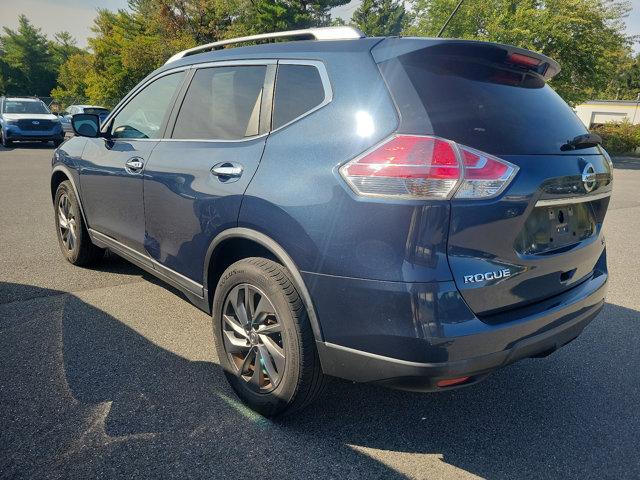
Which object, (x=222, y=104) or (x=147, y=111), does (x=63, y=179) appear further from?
(x=222, y=104)

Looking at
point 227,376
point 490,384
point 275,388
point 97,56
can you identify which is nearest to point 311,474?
point 275,388

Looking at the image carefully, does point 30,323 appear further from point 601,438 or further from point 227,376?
point 601,438

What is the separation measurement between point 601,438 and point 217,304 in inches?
81.4

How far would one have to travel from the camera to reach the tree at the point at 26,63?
63.8 meters

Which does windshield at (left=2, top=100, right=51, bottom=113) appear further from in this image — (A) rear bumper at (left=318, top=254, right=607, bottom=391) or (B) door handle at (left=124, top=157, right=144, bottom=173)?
(A) rear bumper at (left=318, top=254, right=607, bottom=391)

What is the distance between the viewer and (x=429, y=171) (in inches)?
69.1

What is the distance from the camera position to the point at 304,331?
2.09m

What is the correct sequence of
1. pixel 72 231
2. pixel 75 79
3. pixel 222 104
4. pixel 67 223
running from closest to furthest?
1. pixel 222 104
2. pixel 72 231
3. pixel 67 223
4. pixel 75 79

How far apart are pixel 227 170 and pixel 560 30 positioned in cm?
2241

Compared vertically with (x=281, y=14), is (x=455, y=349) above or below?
below

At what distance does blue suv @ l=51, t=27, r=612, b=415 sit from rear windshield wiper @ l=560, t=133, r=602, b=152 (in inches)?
0.4

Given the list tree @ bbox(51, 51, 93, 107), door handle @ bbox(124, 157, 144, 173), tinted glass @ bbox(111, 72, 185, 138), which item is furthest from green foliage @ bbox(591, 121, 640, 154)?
tree @ bbox(51, 51, 93, 107)

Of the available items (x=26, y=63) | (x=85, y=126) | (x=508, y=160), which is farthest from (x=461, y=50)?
(x=26, y=63)

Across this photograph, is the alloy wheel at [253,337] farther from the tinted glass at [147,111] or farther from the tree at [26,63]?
the tree at [26,63]
